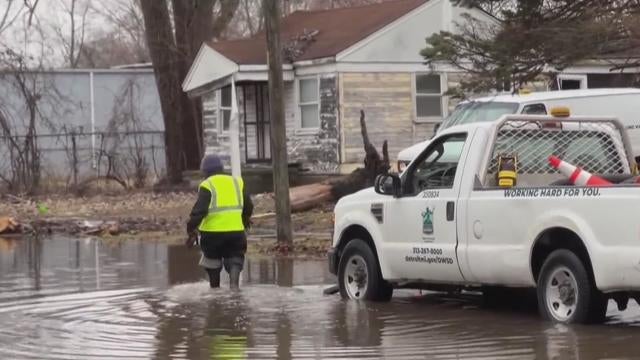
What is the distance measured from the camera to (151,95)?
52.5 meters

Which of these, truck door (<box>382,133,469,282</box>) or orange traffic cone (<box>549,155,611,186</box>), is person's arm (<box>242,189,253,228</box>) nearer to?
truck door (<box>382,133,469,282</box>)

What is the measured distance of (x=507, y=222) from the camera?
421 inches

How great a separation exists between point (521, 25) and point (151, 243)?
7.53m

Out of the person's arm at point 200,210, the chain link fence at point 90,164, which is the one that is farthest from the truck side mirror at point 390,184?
the chain link fence at point 90,164

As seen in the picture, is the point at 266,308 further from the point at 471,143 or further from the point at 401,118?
the point at 401,118

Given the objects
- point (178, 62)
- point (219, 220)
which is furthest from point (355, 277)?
point (178, 62)

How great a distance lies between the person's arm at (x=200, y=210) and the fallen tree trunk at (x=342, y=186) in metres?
12.0

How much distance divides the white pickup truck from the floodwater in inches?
13.9

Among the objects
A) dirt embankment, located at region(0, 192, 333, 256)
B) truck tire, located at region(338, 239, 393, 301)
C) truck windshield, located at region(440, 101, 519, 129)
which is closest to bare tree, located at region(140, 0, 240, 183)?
dirt embankment, located at region(0, 192, 333, 256)

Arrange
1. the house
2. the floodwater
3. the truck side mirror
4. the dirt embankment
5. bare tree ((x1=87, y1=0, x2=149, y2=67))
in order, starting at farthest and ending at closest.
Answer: bare tree ((x1=87, y1=0, x2=149, y2=67)), the house, the dirt embankment, the truck side mirror, the floodwater

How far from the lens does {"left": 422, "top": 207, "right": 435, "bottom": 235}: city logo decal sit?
11594mm

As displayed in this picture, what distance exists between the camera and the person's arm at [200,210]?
12.9m

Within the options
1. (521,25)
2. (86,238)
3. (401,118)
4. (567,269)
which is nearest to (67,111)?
A: (401,118)

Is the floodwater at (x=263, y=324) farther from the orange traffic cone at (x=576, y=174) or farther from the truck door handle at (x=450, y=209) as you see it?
the orange traffic cone at (x=576, y=174)
